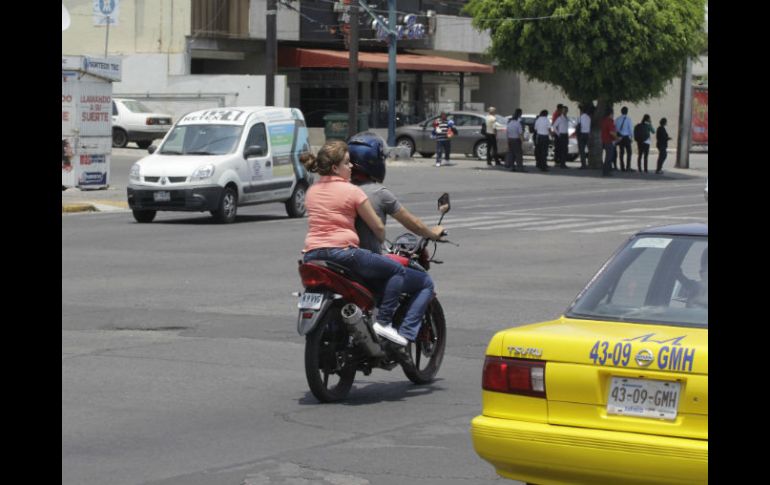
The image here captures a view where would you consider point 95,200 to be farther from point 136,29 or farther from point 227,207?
point 136,29

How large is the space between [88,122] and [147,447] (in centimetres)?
2383

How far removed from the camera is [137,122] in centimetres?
4759

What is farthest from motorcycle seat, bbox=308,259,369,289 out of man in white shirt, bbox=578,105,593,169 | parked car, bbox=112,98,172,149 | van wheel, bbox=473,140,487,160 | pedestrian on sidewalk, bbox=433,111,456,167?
parked car, bbox=112,98,172,149

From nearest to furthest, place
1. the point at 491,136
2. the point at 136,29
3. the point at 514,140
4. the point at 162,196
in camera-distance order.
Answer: the point at 162,196, the point at 514,140, the point at 491,136, the point at 136,29

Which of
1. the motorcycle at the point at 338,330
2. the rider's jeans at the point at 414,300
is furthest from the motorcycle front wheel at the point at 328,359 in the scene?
the rider's jeans at the point at 414,300

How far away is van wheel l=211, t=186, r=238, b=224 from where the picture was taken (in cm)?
2435

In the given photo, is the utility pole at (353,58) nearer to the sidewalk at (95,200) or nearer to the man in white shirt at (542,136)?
the man in white shirt at (542,136)

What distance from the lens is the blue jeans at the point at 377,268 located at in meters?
9.50

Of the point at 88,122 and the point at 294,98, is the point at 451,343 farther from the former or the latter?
the point at 294,98

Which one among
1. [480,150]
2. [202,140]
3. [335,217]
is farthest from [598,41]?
[335,217]

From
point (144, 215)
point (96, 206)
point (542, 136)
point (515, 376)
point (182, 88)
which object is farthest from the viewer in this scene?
point (182, 88)

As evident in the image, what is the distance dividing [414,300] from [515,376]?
3.46 meters

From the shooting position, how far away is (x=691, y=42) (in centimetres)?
4353
